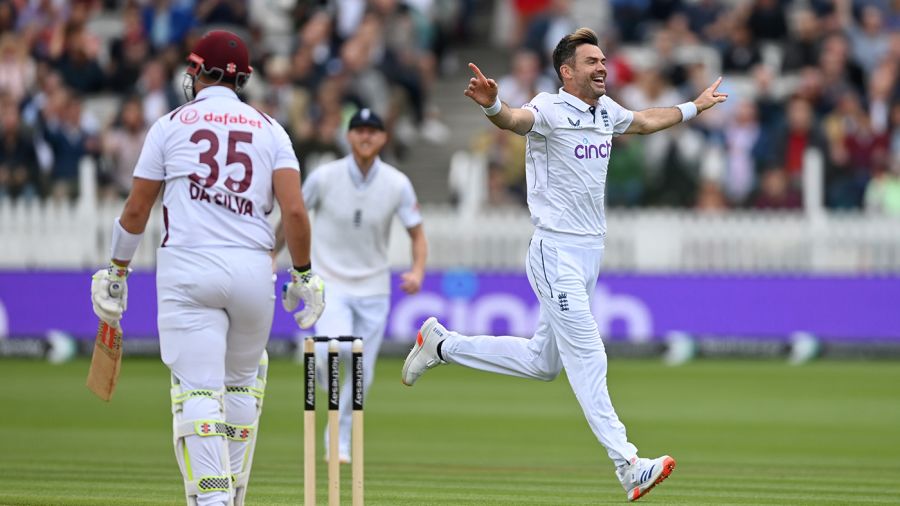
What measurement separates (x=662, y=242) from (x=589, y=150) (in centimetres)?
1225

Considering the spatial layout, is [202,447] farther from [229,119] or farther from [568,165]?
[568,165]

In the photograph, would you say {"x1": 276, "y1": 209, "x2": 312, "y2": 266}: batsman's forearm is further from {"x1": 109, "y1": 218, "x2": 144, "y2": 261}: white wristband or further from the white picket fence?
the white picket fence

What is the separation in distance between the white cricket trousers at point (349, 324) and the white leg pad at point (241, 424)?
3826 millimetres

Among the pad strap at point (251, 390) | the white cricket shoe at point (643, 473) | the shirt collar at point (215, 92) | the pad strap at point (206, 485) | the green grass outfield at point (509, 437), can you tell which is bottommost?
the green grass outfield at point (509, 437)

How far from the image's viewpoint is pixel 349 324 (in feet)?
40.9

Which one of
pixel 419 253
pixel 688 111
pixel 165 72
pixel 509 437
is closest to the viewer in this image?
pixel 688 111

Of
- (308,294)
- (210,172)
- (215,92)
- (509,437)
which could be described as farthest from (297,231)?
(509,437)

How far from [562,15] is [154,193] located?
1865 cm

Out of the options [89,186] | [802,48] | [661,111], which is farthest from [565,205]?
[802,48]

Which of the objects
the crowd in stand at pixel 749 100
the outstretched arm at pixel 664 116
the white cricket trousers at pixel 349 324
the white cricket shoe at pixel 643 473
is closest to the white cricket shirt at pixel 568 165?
the outstretched arm at pixel 664 116

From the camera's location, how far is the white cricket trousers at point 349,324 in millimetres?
12367

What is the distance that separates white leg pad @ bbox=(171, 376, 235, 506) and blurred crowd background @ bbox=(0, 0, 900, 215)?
14.7 metres

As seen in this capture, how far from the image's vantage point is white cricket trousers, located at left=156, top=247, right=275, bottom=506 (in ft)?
25.2

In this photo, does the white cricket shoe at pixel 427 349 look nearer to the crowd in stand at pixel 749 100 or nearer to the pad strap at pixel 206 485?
the pad strap at pixel 206 485
